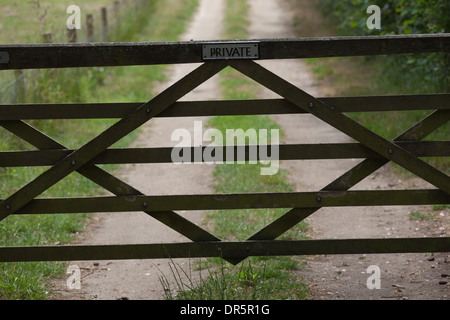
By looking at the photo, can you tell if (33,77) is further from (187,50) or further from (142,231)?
(187,50)

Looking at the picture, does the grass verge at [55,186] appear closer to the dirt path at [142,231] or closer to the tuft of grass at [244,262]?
the dirt path at [142,231]

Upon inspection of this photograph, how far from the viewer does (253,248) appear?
5773mm

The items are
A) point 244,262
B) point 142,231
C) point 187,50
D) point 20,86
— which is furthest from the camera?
point 20,86

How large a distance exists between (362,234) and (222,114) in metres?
3.26

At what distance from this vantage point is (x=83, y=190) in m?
9.80

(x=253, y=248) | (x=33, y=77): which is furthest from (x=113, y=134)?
(x=33, y=77)

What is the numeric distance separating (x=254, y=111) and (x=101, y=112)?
116cm

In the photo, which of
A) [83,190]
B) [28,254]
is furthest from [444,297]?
[83,190]

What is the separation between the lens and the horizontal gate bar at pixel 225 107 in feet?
18.1

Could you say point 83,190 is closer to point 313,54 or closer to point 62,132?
point 62,132

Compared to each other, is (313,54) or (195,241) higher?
(313,54)

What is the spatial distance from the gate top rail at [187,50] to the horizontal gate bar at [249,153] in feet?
2.24

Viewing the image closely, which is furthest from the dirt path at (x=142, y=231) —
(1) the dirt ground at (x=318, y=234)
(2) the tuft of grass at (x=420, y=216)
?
(2) the tuft of grass at (x=420, y=216)

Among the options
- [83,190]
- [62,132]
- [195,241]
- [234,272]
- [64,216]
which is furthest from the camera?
[62,132]
